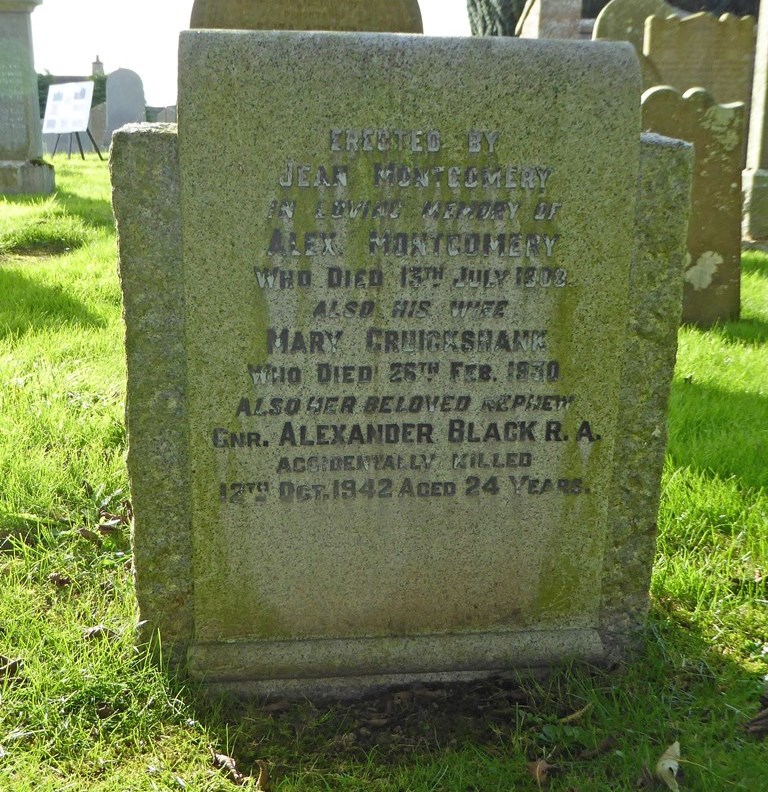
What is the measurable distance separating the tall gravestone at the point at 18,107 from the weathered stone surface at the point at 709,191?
24.0ft

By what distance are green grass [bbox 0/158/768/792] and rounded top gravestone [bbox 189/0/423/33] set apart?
5.44 ft

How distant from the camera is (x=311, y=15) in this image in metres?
2.89

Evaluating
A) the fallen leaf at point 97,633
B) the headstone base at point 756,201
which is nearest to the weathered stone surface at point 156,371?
the fallen leaf at point 97,633

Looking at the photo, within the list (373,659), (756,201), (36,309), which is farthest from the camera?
(756,201)

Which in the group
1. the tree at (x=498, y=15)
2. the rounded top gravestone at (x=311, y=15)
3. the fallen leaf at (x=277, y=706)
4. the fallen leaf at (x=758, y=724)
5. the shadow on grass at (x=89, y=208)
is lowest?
the fallen leaf at (x=277, y=706)

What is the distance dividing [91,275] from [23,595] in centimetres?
357

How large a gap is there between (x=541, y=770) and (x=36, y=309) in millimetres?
4047

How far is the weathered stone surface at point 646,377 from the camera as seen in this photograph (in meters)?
2.08

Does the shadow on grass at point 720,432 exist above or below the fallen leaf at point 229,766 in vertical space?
above

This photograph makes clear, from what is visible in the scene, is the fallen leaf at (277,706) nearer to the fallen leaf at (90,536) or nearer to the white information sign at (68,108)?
the fallen leaf at (90,536)

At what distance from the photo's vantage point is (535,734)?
2070 mm

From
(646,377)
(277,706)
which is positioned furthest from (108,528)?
(646,377)

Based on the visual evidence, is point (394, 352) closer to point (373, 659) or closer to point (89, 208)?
point (373, 659)

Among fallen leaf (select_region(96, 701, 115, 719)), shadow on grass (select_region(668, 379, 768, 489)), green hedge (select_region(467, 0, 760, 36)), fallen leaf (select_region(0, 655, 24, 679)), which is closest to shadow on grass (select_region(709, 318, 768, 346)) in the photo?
shadow on grass (select_region(668, 379, 768, 489))
